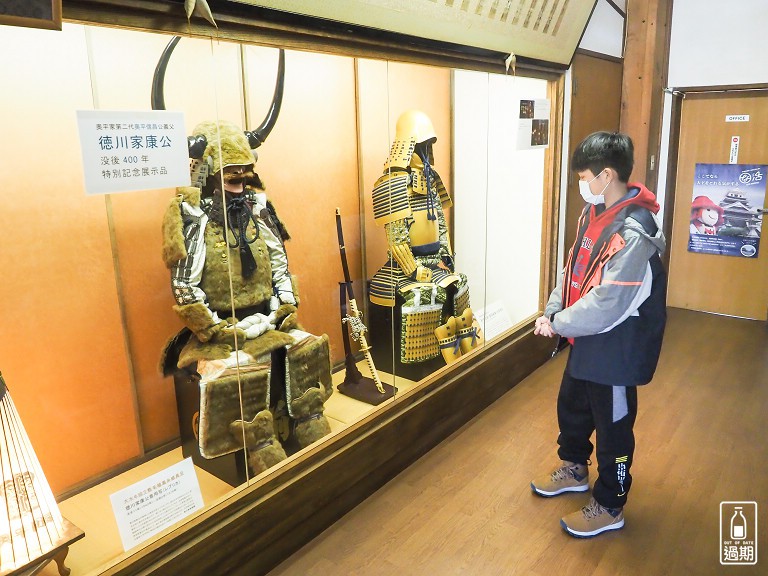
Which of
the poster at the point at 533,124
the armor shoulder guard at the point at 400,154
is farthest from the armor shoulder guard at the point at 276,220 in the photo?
the poster at the point at 533,124

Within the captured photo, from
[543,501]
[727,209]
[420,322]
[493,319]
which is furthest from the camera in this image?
[727,209]

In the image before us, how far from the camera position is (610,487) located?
2.12 meters

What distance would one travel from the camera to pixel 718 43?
14.4 feet

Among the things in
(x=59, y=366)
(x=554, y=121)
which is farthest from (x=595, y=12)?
(x=59, y=366)

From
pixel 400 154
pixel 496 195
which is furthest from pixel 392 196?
pixel 496 195

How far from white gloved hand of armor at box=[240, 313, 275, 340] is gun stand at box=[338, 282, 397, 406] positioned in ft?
2.01

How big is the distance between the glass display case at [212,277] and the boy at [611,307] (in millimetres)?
854

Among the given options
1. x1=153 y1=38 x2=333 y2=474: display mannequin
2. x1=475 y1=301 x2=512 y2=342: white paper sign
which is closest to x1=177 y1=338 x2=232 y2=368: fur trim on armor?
x1=153 y1=38 x2=333 y2=474: display mannequin

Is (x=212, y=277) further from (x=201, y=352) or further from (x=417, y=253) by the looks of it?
(x=417, y=253)

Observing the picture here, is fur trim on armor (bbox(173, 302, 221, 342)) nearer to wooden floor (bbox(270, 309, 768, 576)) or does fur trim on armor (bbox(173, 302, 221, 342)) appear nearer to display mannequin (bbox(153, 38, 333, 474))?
display mannequin (bbox(153, 38, 333, 474))

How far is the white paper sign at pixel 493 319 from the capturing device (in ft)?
10.9

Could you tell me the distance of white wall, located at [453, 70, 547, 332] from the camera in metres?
3.18

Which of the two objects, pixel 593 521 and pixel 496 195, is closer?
pixel 593 521

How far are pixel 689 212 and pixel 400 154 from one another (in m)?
3.17
